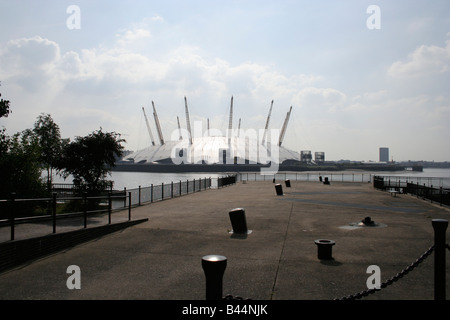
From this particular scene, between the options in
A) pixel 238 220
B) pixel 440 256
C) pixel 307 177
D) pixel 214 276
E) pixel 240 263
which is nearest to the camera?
pixel 214 276

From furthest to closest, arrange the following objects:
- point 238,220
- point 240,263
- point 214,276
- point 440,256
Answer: point 238,220, point 240,263, point 440,256, point 214,276

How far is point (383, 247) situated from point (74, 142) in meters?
19.3

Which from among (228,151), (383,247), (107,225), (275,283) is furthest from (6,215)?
(228,151)

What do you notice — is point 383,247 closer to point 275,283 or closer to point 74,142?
point 275,283

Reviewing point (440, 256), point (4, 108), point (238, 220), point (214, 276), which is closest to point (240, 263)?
point (214, 276)

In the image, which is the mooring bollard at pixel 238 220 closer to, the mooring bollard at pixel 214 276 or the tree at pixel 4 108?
the mooring bollard at pixel 214 276

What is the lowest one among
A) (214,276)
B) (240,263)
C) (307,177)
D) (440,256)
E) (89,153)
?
(307,177)

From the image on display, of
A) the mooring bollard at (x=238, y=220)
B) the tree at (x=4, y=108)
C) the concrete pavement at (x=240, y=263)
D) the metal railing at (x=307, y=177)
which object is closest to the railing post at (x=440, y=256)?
the concrete pavement at (x=240, y=263)

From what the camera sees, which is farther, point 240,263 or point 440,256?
point 240,263

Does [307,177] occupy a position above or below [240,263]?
below

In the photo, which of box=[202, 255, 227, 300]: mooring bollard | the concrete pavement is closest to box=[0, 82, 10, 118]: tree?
the concrete pavement

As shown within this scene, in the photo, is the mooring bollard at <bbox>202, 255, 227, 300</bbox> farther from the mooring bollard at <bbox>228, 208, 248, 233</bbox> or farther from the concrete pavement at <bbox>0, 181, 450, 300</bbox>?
the mooring bollard at <bbox>228, 208, 248, 233</bbox>

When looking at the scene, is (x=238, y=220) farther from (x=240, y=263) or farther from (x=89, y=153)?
(x=89, y=153)

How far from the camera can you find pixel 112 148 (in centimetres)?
2184
